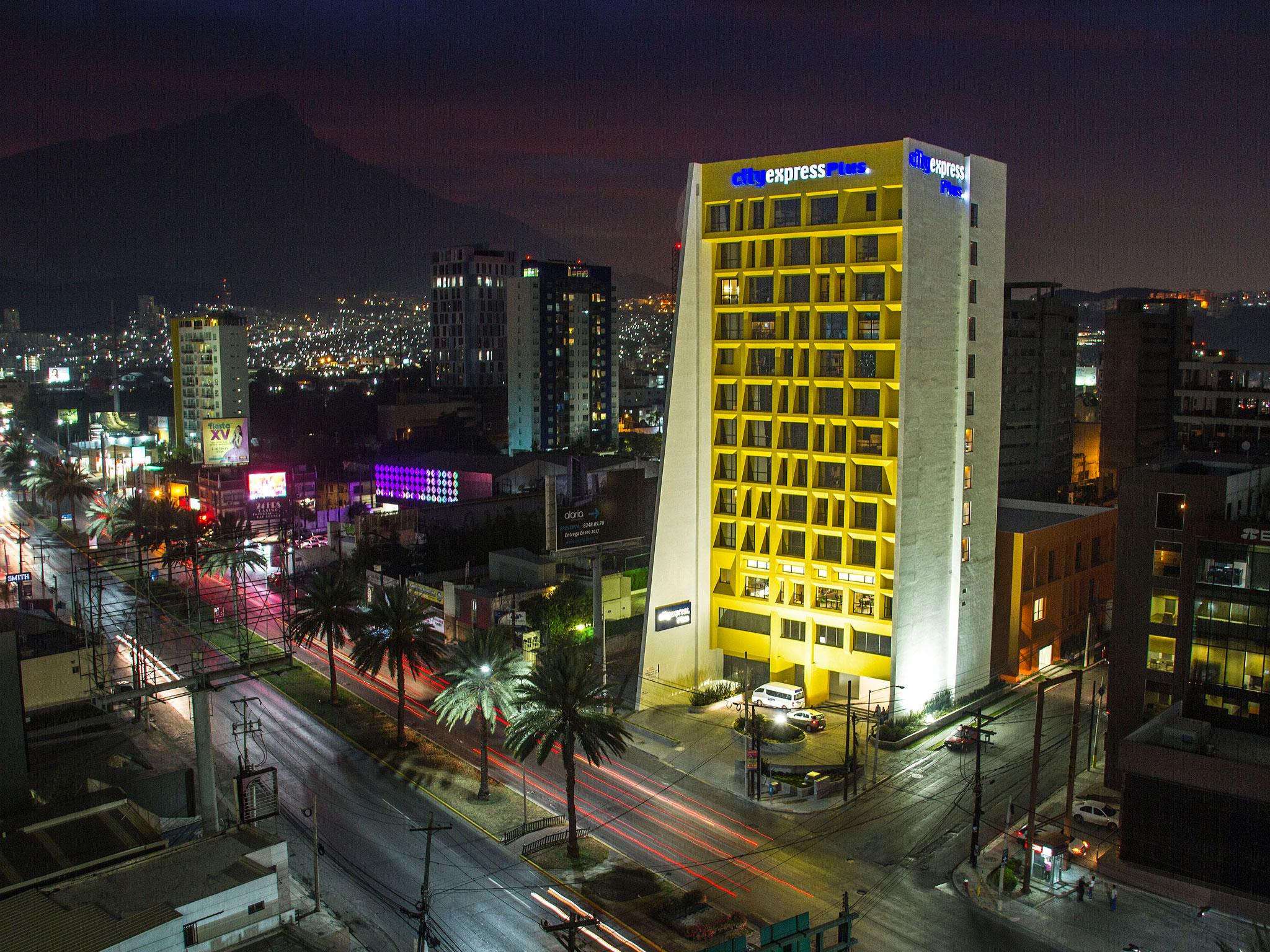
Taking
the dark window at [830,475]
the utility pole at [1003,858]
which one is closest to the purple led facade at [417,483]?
the dark window at [830,475]

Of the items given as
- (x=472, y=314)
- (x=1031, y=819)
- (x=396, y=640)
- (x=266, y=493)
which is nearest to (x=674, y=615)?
(x=396, y=640)

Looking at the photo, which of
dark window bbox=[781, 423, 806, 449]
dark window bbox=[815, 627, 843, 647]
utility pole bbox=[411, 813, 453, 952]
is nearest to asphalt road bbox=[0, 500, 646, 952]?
utility pole bbox=[411, 813, 453, 952]

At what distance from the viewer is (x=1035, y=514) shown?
190 feet

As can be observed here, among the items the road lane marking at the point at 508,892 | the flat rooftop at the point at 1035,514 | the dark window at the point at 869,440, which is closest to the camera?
the road lane marking at the point at 508,892

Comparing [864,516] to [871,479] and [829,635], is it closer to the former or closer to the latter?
[871,479]

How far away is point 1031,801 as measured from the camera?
96.1ft

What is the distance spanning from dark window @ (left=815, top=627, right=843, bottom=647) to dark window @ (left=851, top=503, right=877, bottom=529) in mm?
3803

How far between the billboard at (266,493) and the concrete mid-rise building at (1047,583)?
61.3 metres

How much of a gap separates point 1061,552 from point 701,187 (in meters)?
28.2

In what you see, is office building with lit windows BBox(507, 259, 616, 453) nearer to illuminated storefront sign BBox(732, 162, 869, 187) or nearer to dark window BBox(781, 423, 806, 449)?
dark window BBox(781, 423, 806, 449)

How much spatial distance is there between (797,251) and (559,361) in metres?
105

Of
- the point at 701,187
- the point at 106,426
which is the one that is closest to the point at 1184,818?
the point at 701,187

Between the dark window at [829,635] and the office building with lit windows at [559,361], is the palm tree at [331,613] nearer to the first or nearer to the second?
the dark window at [829,635]

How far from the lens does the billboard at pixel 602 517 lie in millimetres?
50375
